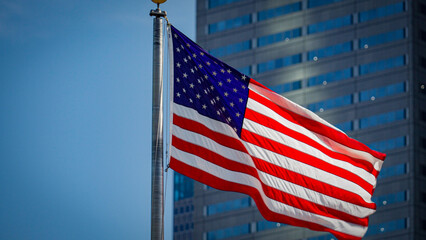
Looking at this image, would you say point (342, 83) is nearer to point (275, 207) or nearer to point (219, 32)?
point (219, 32)

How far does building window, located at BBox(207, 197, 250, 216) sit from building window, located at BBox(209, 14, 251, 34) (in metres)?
26.4

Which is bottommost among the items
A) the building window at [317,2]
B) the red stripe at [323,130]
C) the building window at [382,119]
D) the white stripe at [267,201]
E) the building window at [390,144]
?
the white stripe at [267,201]

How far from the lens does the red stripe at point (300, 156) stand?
21.2 m

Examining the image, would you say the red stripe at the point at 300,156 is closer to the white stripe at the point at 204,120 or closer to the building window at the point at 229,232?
the white stripe at the point at 204,120

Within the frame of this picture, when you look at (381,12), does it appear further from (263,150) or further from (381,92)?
(263,150)

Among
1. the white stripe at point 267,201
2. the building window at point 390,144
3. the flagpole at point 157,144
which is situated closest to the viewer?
the flagpole at point 157,144

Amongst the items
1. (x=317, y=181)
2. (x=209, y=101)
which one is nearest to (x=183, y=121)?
(x=209, y=101)

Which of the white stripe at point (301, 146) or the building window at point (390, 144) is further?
the building window at point (390, 144)

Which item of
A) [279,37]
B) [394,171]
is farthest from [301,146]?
[279,37]

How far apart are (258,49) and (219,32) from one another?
7.04 meters

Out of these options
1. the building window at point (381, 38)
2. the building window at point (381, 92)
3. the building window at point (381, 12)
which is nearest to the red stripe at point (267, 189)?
the building window at point (381, 92)

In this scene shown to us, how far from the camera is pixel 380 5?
138625 mm

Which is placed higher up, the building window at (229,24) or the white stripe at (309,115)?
the building window at (229,24)

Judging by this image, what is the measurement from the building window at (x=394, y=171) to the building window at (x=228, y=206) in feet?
65.2
